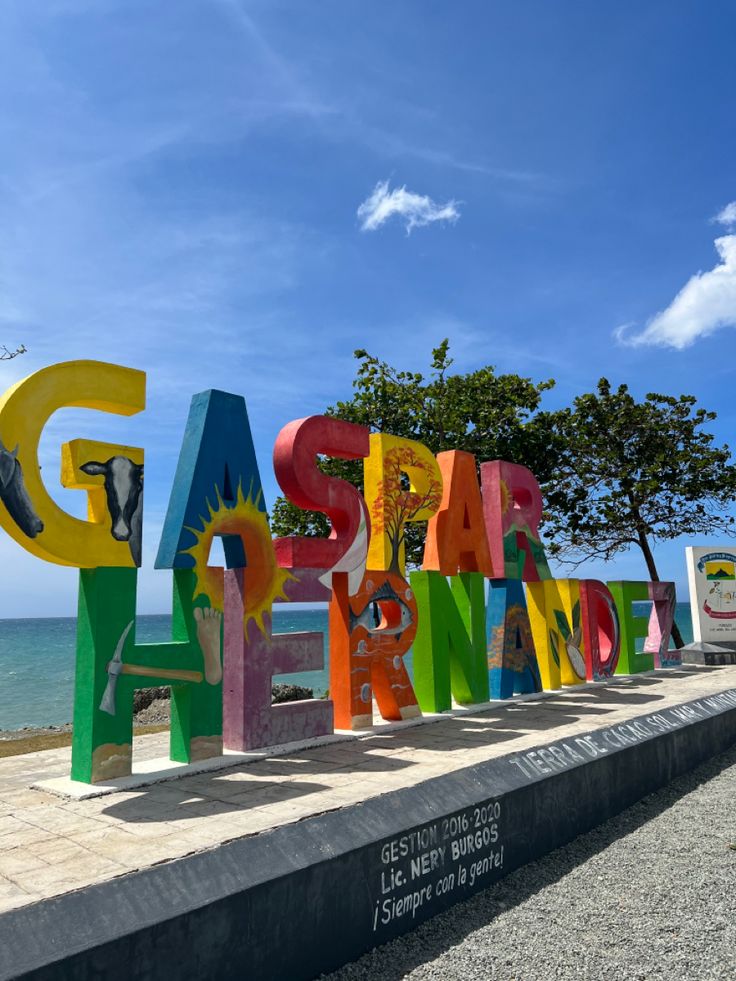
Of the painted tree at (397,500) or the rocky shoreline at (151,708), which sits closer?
the painted tree at (397,500)

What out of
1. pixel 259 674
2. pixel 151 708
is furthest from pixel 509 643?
pixel 151 708

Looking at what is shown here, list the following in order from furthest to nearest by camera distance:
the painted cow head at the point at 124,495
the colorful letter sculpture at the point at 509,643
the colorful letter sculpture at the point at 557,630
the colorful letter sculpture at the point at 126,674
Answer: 1. the colorful letter sculpture at the point at 557,630
2. the colorful letter sculpture at the point at 509,643
3. the painted cow head at the point at 124,495
4. the colorful letter sculpture at the point at 126,674

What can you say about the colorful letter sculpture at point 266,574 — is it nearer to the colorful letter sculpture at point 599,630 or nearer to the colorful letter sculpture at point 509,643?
the colorful letter sculpture at point 509,643

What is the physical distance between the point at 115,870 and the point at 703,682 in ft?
46.5

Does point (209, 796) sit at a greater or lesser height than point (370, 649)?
lesser

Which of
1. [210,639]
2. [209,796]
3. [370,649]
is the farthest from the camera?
[370,649]

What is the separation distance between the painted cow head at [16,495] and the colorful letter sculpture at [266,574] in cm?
1

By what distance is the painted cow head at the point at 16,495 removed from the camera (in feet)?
22.5

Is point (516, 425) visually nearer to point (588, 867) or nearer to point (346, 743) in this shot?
point (346, 743)

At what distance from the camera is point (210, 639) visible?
8367mm

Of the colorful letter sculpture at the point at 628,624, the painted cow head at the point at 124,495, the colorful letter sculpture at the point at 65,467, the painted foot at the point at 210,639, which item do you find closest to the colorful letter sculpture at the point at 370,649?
the painted foot at the point at 210,639

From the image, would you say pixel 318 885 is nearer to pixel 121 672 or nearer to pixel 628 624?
pixel 121 672

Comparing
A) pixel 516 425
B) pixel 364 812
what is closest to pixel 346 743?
pixel 364 812

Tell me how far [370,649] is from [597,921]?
5506 millimetres
